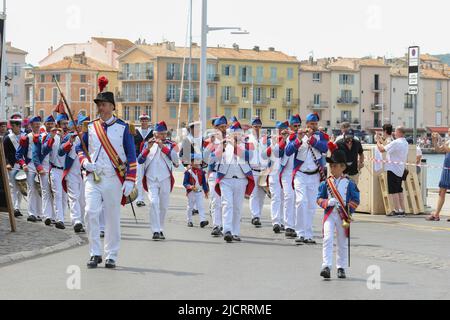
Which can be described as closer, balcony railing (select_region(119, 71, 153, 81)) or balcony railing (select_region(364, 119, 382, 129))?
balcony railing (select_region(119, 71, 153, 81))

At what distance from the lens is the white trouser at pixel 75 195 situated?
17031mm

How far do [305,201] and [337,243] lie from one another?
11.9 feet

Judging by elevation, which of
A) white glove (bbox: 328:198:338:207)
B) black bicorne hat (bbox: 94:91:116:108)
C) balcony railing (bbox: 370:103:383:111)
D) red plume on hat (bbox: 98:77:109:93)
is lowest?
white glove (bbox: 328:198:338:207)

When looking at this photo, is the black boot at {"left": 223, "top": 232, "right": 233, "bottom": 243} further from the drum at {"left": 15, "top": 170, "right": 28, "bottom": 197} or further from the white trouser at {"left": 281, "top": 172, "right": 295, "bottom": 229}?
the drum at {"left": 15, "top": 170, "right": 28, "bottom": 197}

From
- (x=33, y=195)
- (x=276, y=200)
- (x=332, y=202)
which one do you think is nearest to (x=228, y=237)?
(x=276, y=200)

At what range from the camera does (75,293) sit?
397 inches

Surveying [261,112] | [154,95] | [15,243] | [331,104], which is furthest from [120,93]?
[15,243]

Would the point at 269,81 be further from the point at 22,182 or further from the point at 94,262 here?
the point at 94,262

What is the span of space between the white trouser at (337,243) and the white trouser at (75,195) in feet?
20.8

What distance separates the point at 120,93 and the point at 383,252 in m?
119

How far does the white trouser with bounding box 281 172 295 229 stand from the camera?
663 inches

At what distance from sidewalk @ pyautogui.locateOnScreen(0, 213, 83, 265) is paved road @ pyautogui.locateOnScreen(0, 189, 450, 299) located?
0.90 feet

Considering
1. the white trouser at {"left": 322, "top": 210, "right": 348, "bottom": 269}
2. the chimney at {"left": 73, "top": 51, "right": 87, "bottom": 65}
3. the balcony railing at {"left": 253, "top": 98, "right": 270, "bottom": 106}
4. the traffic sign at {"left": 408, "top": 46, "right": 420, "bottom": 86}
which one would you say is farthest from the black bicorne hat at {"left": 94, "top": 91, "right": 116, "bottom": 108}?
the chimney at {"left": 73, "top": 51, "right": 87, "bottom": 65}
